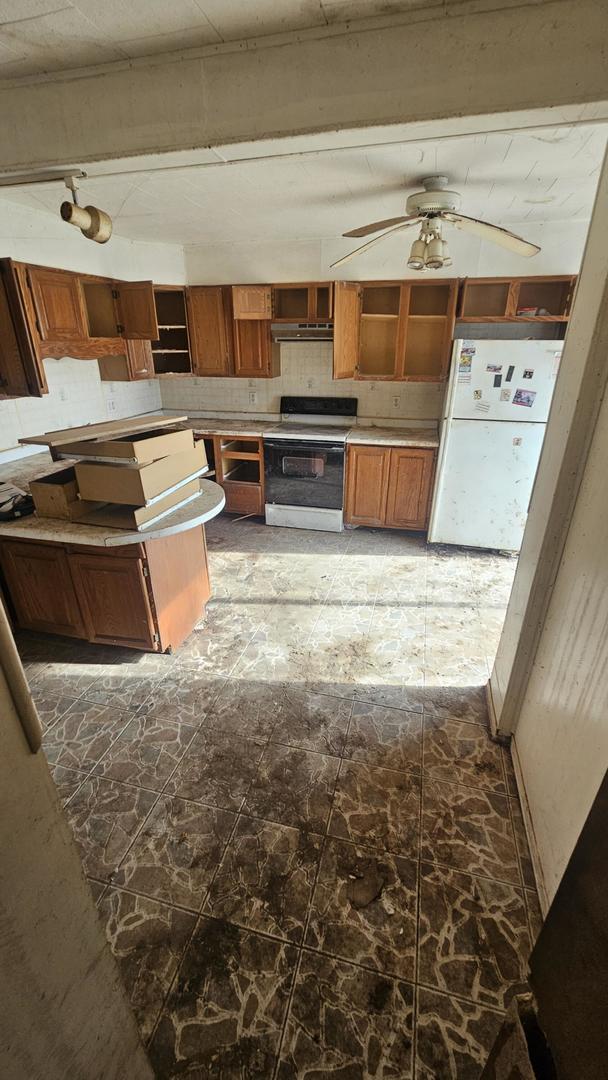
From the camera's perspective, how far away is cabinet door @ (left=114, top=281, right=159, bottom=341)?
374cm

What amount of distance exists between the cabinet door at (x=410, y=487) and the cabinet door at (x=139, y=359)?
241 centimetres

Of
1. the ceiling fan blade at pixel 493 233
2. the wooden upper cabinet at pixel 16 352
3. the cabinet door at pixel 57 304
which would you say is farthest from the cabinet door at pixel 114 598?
the ceiling fan blade at pixel 493 233

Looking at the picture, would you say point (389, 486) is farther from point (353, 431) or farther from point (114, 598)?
point (114, 598)

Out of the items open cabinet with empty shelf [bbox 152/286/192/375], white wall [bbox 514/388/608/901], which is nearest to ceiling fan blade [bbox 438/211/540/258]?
white wall [bbox 514/388/608/901]

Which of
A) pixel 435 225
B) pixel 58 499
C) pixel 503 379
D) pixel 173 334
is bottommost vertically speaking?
pixel 58 499

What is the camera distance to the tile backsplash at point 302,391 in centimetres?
445

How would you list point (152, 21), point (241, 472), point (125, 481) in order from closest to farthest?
point (152, 21), point (125, 481), point (241, 472)

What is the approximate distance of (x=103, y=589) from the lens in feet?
8.13

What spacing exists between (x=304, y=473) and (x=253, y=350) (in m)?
1.34

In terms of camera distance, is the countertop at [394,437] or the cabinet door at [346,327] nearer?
the cabinet door at [346,327]

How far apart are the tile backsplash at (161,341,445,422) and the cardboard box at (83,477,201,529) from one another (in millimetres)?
2606

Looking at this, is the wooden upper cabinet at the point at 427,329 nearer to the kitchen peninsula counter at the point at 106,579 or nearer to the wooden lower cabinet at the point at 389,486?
the wooden lower cabinet at the point at 389,486

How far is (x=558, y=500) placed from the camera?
1.72m

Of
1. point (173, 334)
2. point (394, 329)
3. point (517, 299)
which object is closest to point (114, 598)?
point (173, 334)
